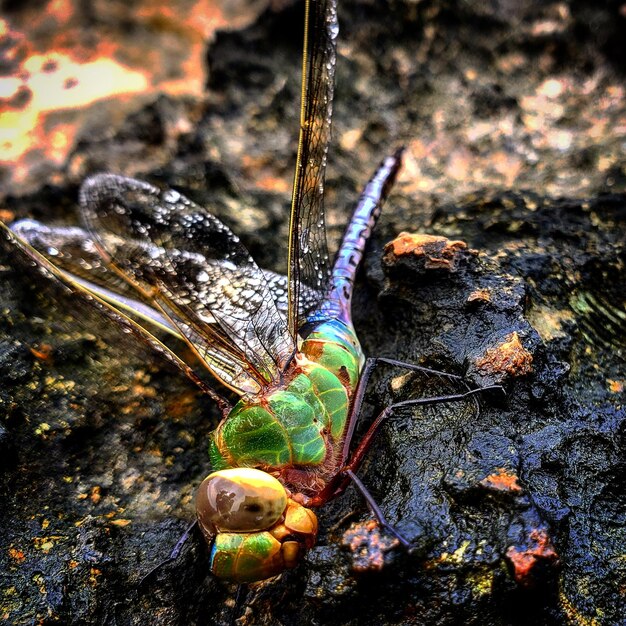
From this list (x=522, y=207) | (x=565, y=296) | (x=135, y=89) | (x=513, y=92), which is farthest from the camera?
(x=135, y=89)

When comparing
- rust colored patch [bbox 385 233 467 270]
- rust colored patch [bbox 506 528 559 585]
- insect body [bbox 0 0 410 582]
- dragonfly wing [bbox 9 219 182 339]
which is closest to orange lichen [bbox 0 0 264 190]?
dragonfly wing [bbox 9 219 182 339]

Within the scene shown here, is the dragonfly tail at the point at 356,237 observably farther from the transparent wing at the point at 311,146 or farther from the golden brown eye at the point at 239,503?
the golden brown eye at the point at 239,503

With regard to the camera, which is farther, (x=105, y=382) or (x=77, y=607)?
(x=105, y=382)

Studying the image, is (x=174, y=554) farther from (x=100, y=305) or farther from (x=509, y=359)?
(x=509, y=359)

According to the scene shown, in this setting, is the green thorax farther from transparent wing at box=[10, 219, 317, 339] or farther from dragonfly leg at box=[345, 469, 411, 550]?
transparent wing at box=[10, 219, 317, 339]

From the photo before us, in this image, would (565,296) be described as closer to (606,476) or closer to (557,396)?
(557,396)

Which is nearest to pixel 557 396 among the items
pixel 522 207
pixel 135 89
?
pixel 522 207
